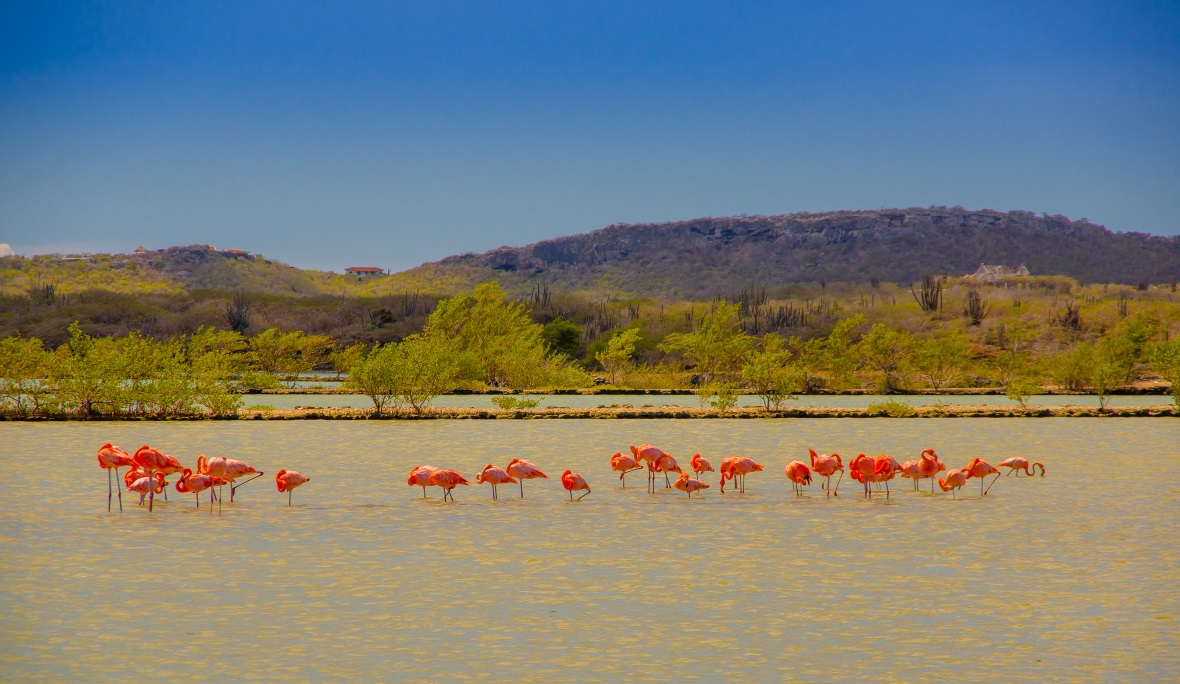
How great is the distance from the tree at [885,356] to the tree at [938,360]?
52 cm

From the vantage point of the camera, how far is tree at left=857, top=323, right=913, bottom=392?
3772cm

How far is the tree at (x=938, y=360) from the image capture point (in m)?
38.1

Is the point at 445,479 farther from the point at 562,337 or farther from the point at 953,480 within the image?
the point at 562,337

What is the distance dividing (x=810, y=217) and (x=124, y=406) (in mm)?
115441

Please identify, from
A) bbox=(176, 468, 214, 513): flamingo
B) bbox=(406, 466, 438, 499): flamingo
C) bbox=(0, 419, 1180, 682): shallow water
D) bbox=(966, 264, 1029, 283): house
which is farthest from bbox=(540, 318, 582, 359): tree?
bbox=(966, 264, 1029, 283): house

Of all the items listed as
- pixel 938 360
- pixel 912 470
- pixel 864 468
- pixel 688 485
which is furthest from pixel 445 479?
pixel 938 360

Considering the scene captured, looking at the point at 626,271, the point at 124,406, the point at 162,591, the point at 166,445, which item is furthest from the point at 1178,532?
the point at 626,271

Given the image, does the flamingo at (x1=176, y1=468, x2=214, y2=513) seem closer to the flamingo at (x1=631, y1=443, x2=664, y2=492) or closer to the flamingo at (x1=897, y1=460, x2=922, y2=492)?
the flamingo at (x1=631, y1=443, x2=664, y2=492)

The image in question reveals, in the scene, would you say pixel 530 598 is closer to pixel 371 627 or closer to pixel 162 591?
pixel 371 627

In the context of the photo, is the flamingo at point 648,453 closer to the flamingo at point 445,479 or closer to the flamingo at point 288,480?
the flamingo at point 445,479

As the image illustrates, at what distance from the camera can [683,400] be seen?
32.3m

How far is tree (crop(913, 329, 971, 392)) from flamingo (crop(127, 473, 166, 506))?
30348mm

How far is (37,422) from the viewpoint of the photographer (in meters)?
23.0

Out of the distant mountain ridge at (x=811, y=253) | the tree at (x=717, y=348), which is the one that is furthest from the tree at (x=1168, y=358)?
the distant mountain ridge at (x=811, y=253)
